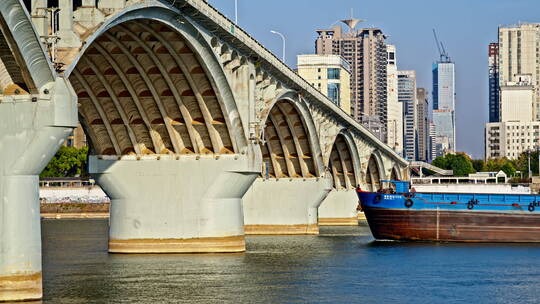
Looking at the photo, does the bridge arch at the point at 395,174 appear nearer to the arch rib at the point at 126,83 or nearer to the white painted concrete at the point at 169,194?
the white painted concrete at the point at 169,194

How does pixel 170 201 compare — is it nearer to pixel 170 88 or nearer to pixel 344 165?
pixel 170 88

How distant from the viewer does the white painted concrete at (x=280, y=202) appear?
339 ft

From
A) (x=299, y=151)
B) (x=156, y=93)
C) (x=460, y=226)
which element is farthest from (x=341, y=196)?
(x=156, y=93)

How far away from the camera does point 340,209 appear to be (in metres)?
142

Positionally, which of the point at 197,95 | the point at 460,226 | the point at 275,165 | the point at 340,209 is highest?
the point at 197,95

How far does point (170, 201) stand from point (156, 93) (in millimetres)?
7206

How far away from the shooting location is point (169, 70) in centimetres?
6694

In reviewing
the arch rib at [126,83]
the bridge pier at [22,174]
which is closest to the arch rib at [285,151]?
the arch rib at [126,83]

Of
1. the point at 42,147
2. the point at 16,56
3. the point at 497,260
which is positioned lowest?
the point at 497,260

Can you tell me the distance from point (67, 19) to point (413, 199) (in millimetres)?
49475

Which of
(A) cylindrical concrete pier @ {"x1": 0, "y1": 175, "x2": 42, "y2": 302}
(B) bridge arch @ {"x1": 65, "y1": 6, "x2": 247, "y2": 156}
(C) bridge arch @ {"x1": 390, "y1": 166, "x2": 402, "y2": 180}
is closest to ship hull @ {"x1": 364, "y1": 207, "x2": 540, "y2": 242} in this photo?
(B) bridge arch @ {"x1": 65, "y1": 6, "x2": 247, "y2": 156}

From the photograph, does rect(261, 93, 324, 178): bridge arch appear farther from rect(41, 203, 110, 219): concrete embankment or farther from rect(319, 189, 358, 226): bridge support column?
rect(41, 203, 110, 219): concrete embankment

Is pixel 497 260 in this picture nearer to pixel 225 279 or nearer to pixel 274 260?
pixel 274 260

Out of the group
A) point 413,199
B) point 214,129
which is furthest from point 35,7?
point 413,199
